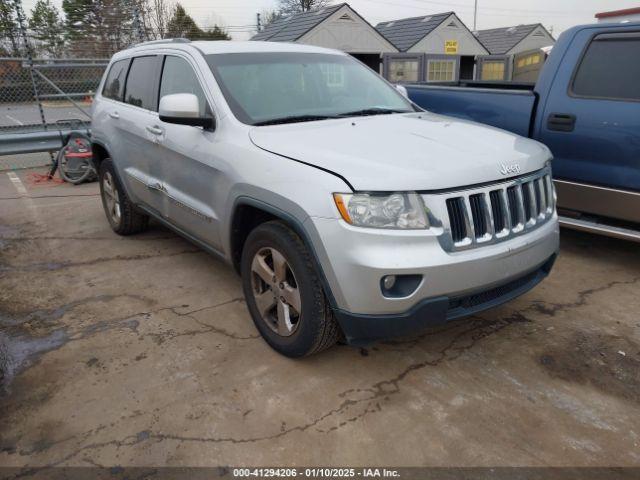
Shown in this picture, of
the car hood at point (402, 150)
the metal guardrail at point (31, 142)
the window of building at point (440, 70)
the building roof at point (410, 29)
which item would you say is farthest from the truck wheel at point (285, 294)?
the building roof at point (410, 29)

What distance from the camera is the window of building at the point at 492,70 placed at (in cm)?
1840

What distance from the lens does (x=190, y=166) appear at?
11.7 feet

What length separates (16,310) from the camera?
3865mm

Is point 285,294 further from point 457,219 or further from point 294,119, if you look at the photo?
point 294,119

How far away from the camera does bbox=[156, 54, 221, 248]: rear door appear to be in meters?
3.35

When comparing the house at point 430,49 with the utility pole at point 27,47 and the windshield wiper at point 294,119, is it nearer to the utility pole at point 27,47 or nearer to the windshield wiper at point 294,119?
the utility pole at point 27,47

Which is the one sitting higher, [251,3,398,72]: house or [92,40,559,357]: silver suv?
[251,3,398,72]: house

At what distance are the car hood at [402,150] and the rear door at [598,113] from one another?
1.09 metres

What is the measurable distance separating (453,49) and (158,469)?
69.0ft

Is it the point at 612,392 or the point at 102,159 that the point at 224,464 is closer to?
the point at 612,392

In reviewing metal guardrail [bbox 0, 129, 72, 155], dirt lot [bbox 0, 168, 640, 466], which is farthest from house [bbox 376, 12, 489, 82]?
dirt lot [bbox 0, 168, 640, 466]

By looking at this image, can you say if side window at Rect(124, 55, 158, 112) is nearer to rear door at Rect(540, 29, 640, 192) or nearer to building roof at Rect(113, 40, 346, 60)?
building roof at Rect(113, 40, 346, 60)

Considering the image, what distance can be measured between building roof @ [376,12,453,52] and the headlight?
1903 cm

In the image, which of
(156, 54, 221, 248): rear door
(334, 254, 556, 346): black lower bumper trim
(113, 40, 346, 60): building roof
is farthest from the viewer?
(113, 40, 346, 60): building roof
